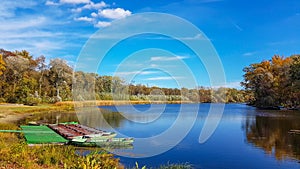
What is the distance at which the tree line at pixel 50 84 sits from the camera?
5011 cm

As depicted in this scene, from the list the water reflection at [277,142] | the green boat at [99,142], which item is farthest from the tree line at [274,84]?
the green boat at [99,142]

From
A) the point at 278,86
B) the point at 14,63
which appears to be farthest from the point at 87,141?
the point at 278,86

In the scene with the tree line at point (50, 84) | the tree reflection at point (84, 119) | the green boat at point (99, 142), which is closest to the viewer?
the green boat at point (99, 142)

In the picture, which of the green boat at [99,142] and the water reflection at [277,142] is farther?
the green boat at [99,142]

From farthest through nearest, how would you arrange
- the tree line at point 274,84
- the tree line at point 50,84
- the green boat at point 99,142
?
the tree line at point 274,84, the tree line at point 50,84, the green boat at point 99,142

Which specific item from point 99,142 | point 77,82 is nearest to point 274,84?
point 77,82

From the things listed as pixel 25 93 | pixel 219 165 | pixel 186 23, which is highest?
pixel 186 23

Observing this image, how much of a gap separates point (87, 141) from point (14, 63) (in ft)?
140

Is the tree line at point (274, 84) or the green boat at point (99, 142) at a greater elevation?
the tree line at point (274, 84)

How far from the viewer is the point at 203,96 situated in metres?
96.8

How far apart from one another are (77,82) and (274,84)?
44741 mm

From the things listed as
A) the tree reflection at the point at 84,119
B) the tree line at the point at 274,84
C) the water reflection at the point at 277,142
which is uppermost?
the tree line at the point at 274,84

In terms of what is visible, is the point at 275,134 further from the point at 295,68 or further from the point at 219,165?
the point at 295,68

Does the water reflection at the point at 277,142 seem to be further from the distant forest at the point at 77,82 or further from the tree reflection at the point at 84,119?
the distant forest at the point at 77,82
